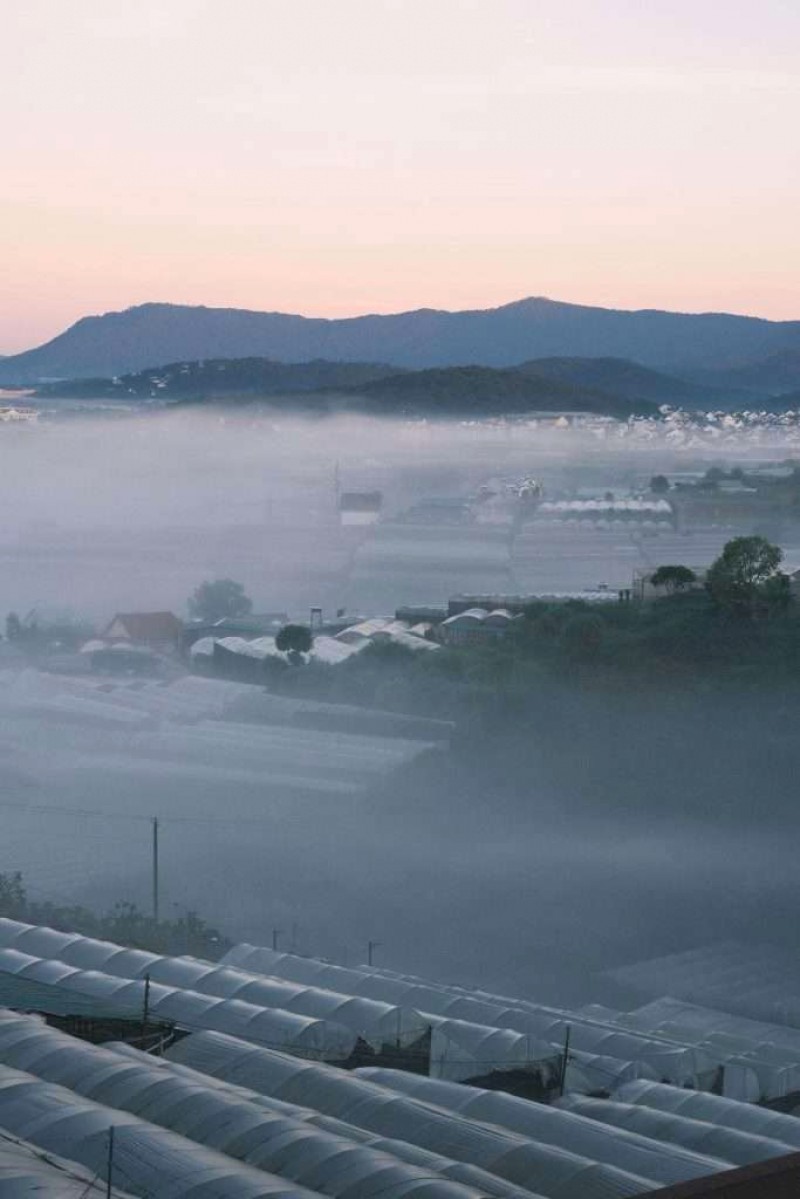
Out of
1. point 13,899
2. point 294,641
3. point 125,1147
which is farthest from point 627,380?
point 125,1147

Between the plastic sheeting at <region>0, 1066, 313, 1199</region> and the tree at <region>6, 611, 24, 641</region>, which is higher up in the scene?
the plastic sheeting at <region>0, 1066, 313, 1199</region>

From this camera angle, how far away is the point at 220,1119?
8.78 feet

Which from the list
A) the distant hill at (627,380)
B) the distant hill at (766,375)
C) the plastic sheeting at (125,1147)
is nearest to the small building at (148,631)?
the plastic sheeting at (125,1147)

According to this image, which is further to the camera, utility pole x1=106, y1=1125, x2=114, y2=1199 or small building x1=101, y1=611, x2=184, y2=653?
small building x1=101, y1=611, x2=184, y2=653

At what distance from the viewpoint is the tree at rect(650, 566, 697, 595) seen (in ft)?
37.7

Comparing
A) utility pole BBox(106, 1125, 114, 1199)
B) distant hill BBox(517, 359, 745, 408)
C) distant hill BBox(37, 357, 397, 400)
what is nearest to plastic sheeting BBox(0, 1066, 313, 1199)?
utility pole BBox(106, 1125, 114, 1199)

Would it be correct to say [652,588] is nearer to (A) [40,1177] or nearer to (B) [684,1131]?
(B) [684,1131]

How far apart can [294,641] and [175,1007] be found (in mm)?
6908

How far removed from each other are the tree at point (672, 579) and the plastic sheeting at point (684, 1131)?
8408mm

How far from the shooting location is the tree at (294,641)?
10594 millimetres

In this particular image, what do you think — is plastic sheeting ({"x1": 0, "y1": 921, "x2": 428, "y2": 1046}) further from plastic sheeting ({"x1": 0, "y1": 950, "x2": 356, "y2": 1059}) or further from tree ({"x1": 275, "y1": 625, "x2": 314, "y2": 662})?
tree ({"x1": 275, "y1": 625, "x2": 314, "y2": 662})

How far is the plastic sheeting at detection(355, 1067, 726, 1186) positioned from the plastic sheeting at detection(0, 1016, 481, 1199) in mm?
366

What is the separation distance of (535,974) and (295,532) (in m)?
11.5

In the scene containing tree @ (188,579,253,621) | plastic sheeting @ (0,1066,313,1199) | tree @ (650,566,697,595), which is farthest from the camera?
tree @ (188,579,253,621)
